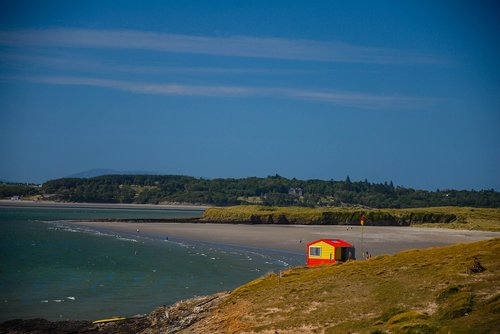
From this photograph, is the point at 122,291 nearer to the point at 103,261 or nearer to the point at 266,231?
the point at 103,261

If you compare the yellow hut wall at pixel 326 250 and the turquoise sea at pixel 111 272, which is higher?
the yellow hut wall at pixel 326 250

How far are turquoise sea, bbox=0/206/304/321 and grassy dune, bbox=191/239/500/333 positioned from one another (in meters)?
11.0

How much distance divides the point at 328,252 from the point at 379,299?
1785cm

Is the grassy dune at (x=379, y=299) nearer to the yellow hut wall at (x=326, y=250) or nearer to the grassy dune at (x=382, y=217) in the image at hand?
the yellow hut wall at (x=326, y=250)

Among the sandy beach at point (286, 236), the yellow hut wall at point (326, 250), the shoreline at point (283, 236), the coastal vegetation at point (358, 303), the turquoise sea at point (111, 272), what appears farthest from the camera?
the sandy beach at point (286, 236)

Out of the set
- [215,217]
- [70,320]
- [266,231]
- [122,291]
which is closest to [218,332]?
[70,320]

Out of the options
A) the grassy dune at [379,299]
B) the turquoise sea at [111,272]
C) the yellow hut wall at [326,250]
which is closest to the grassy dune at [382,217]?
the turquoise sea at [111,272]

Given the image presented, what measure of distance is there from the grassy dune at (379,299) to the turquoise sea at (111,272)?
10980mm

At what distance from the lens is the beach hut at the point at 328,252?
49.7 metres

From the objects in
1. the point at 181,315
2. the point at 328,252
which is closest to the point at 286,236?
the point at 328,252

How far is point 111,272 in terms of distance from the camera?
62.8 metres

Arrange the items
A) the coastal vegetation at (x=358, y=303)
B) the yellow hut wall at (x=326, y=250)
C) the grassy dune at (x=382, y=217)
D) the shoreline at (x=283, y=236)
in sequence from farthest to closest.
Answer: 1. the grassy dune at (x=382, y=217)
2. the shoreline at (x=283, y=236)
3. the yellow hut wall at (x=326, y=250)
4. the coastal vegetation at (x=358, y=303)

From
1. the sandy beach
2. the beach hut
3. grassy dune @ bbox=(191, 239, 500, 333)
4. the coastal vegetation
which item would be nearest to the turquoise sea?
the coastal vegetation

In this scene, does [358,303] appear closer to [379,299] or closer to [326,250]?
[379,299]
